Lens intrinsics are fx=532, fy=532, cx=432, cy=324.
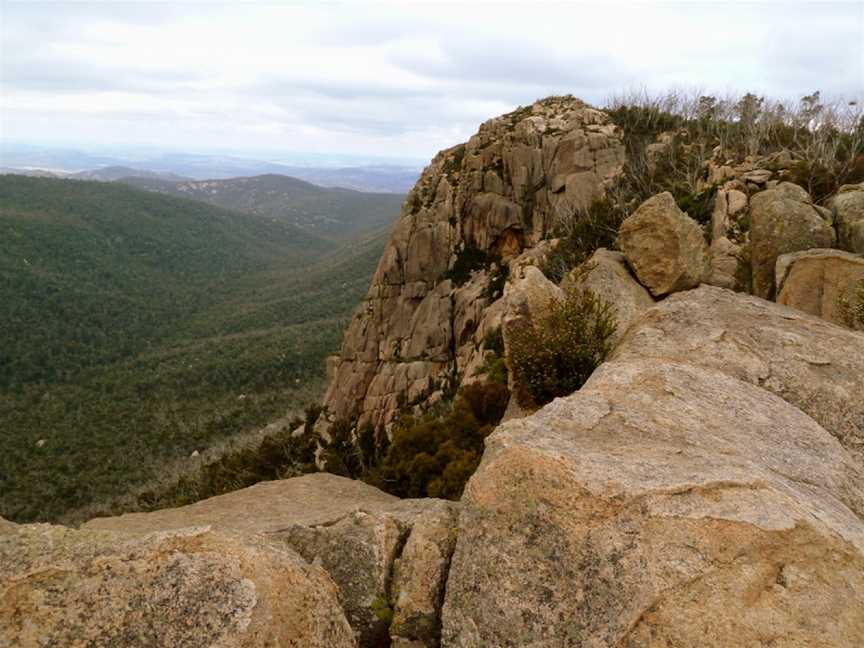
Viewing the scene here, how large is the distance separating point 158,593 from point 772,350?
8231mm

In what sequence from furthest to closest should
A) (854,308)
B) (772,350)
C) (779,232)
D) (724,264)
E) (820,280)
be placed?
(724,264)
(779,232)
(820,280)
(854,308)
(772,350)

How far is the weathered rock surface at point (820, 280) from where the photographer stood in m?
10.0

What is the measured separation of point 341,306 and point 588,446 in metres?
97.3

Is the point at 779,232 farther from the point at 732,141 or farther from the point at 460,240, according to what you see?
the point at 460,240

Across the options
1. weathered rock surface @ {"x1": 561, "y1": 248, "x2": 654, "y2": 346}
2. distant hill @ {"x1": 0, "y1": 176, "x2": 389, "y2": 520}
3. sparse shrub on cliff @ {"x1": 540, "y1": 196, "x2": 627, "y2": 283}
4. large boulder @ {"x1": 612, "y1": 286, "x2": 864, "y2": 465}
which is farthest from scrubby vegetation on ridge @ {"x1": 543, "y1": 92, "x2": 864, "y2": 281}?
distant hill @ {"x1": 0, "y1": 176, "x2": 389, "y2": 520}

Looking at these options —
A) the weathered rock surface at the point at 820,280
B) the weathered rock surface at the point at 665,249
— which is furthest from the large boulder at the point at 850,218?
the weathered rock surface at the point at 665,249

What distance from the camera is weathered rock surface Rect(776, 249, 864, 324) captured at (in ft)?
32.8

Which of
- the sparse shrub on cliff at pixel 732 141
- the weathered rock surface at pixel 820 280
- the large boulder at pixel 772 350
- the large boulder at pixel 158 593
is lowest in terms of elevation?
the large boulder at pixel 158 593

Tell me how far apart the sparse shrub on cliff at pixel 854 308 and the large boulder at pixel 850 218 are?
2.45 metres

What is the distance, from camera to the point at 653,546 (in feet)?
13.5

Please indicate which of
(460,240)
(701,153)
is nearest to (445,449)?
(701,153)

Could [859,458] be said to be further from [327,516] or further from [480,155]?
[480,155]

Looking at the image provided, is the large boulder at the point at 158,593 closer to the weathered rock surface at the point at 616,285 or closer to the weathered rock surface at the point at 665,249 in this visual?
the weathered rock surface at the point at 616,285

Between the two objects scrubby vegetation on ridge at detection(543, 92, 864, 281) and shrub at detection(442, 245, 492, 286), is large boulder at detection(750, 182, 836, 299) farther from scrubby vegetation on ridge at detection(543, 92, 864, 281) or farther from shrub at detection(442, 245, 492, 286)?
shrub at detection(442, 245, 492, 286)
